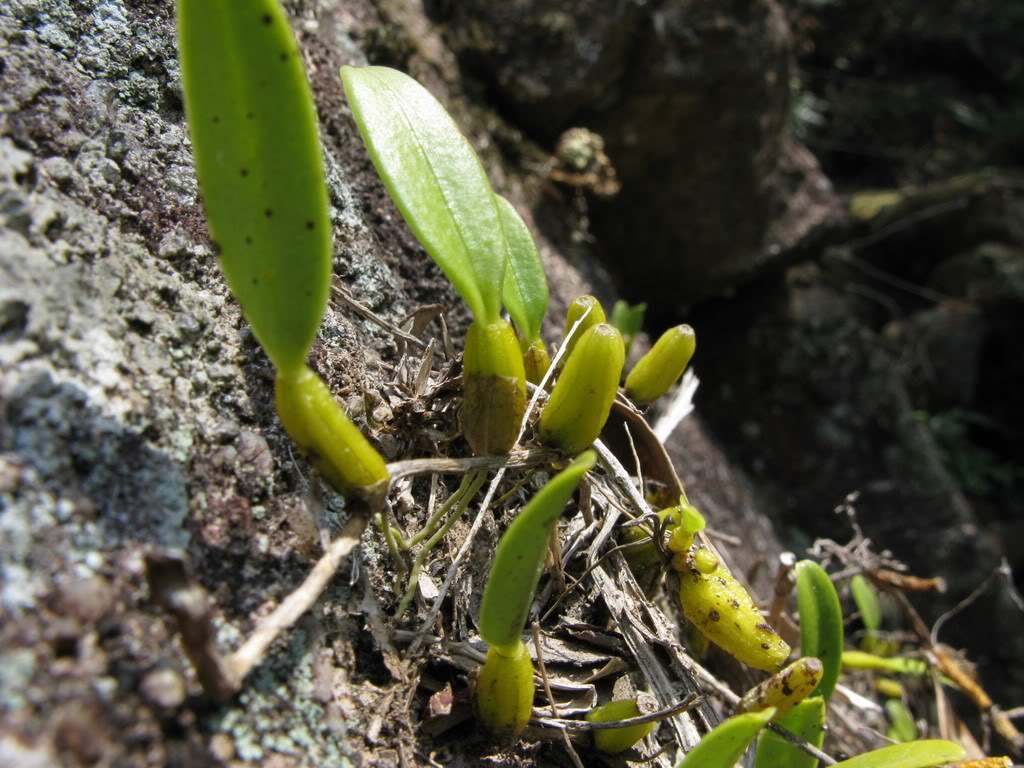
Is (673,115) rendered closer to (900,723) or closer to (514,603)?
(900,723)

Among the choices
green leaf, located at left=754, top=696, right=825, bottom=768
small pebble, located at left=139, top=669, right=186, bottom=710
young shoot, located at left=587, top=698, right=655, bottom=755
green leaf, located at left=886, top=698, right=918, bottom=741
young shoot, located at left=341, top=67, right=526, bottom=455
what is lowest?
green leaf, located at left=886, top=698, right=918, bottom=741

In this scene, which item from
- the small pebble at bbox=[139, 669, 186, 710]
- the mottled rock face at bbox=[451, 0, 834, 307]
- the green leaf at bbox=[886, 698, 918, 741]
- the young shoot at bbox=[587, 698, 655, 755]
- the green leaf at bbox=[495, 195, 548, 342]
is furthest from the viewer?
the mottled rock face at bbox=[451, 0, 834, 307]

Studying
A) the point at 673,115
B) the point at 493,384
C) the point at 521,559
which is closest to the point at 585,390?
the point at 493,384

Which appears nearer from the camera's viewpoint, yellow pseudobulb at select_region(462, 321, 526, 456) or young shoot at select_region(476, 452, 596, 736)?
young shoot at select_region(476, 452, 596, 736)

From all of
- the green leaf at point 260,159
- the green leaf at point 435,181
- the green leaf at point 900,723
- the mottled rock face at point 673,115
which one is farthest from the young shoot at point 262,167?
the green leaf at point 900,723

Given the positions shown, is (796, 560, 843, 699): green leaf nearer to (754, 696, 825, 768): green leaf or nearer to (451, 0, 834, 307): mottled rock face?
(754, 696, 825, 768): green leaf

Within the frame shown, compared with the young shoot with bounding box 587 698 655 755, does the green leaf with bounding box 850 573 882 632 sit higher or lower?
lower

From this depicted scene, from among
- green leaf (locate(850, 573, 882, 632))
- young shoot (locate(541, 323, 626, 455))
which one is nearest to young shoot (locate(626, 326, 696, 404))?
young shoot (locate(541, 323, 626, 455))

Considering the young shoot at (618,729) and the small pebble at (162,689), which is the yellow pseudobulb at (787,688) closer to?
the young shoot at (618,729)
